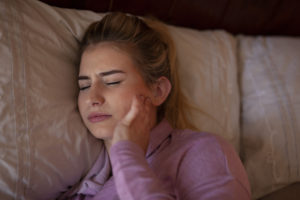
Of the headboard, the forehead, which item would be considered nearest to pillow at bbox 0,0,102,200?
the forehead

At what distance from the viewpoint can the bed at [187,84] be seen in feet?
2.79

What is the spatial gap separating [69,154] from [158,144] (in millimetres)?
310

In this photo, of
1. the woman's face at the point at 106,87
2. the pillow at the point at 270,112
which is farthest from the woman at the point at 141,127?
the pillow at the point at 270,112

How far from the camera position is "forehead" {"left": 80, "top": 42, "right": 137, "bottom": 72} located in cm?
93

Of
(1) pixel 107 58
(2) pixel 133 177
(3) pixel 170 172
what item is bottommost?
(3) pixel 170 172

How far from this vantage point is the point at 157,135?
96cm

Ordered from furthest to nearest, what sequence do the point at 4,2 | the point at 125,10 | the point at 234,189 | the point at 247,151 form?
1. the point at 125,10
2. the point at 247,151
3. the point at 4,2
4. the point at 234,189

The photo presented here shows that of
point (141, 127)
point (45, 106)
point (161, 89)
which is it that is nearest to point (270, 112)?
point (161, 89)

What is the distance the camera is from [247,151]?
46.0 inches

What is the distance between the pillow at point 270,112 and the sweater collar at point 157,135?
1.33 ft

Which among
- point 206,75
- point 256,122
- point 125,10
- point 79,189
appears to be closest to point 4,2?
point 125,10

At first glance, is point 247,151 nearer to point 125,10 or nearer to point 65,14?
point 125,10

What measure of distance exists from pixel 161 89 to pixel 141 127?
29 cm

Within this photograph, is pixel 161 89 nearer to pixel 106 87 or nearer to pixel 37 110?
pixel 106 87
